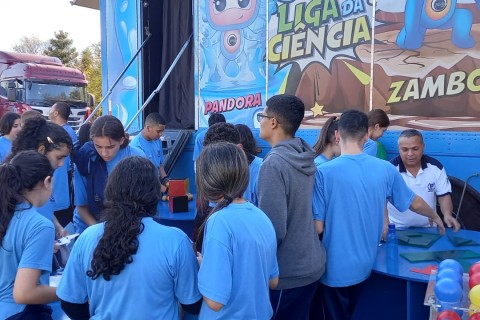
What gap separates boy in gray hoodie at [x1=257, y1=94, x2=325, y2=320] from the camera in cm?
201

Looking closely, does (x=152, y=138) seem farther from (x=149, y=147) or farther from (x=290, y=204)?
(x=290, y=204)

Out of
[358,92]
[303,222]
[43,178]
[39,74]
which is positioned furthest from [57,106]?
[39,74]

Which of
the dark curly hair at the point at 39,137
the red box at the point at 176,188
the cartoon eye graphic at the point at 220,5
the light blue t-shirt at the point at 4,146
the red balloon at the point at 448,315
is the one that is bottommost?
the red balloon at the point at 448,315

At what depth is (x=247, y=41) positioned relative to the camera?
5629 millimetres

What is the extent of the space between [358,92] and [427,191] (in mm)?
1657

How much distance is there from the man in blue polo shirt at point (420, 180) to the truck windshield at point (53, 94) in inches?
579

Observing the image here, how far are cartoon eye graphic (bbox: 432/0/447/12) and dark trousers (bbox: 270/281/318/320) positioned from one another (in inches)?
120

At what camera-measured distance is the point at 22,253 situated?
170 cm

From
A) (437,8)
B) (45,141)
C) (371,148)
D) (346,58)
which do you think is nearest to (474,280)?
Result: (371,148)

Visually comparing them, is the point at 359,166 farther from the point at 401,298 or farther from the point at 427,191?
the point at 427,191

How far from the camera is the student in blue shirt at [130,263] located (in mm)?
1501

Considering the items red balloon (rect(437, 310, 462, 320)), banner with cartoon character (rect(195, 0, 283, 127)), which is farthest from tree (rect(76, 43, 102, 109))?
red balloon (rect(437, 310, 462, 320))

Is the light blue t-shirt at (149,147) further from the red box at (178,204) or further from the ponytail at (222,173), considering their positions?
the ponytail at (222,173)

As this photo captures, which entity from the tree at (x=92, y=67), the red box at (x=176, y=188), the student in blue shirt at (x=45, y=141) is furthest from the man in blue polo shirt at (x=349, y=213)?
the tree at (x=92, y=67)
